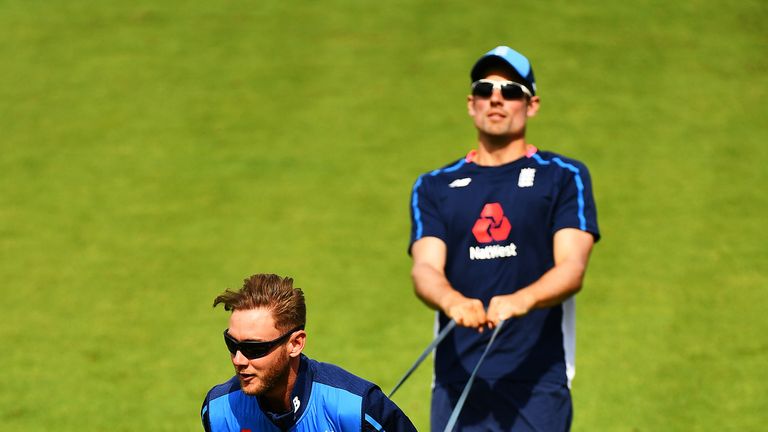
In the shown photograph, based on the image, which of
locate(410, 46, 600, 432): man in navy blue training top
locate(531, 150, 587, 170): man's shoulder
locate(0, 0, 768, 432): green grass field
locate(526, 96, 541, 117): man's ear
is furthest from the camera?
locate(0, 0, 768, 432): green grass field

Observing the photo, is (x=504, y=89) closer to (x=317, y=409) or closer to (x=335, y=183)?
(x=317, y=409)

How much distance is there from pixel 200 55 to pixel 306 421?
8.40 metres

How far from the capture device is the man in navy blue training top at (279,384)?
Answer: 3834 millimetres

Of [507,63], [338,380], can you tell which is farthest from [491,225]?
[338,380]

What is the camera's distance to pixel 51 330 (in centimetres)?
858

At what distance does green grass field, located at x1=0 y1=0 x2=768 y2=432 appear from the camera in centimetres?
796

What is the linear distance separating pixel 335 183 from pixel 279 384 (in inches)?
243

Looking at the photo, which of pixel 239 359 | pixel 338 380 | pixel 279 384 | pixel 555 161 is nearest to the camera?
pixel 239 359

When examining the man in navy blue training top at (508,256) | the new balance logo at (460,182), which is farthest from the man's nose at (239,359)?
the new balance logo at (460,182)

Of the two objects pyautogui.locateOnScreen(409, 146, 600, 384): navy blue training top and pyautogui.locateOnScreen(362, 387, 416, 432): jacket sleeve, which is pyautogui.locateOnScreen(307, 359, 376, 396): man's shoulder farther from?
pyautogui.locateOnScreen(409, 146, 600, 384): navy blue training top

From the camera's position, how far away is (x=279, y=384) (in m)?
3.95

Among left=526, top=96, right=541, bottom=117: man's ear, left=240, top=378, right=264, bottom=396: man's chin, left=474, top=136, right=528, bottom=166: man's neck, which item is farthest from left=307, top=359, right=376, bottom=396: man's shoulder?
left=526, top=96, right=541, bottom=117: man's ear

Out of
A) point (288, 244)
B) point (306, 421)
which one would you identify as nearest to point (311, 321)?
point (288, 244)

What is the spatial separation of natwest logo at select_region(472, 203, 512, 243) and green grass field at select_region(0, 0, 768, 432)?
2952 millimetres
